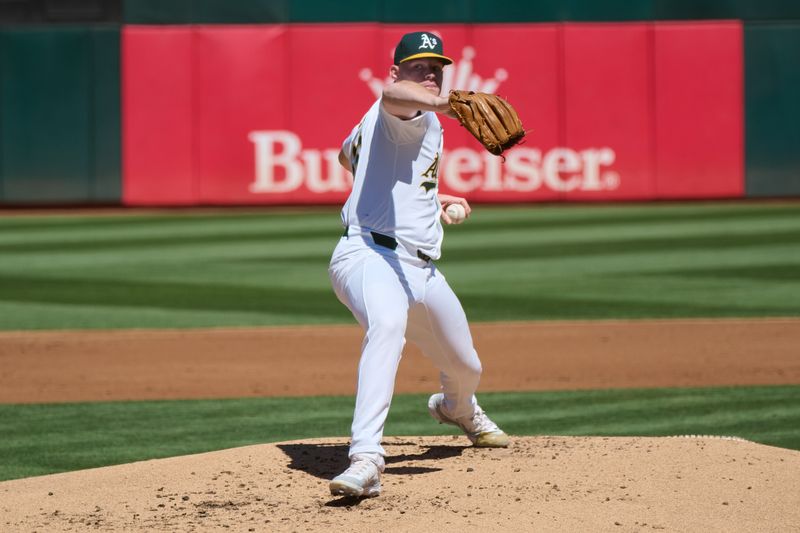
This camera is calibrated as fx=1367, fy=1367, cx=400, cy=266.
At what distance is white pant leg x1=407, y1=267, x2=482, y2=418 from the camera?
5.73 m

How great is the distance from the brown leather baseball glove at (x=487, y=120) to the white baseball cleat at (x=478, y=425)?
161 centimetres

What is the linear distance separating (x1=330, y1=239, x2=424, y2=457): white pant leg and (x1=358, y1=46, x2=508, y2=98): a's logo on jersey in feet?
55.1

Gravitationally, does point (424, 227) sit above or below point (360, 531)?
above

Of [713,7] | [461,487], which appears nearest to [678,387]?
[461,487]

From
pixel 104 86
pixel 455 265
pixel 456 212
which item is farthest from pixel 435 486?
pixel 104 86

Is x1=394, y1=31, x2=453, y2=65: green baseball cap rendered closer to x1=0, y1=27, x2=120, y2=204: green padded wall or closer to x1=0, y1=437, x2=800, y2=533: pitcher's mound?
x1=0, y1=437, x2=800, y2=533: pitcher's mound

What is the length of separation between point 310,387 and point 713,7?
621 inches

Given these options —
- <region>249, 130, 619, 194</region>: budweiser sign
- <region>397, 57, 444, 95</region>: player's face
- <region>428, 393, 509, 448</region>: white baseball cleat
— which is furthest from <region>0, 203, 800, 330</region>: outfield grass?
<region>397, 57, 444, 95</region>: player's face

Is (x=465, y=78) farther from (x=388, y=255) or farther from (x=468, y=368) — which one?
A: (x=388, y=255)

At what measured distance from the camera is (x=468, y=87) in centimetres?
2230

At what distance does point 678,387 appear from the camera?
29.1ft

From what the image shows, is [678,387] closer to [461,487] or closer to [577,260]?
[461,487]

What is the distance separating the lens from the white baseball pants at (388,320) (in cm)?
541

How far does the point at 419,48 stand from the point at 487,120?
52cm
